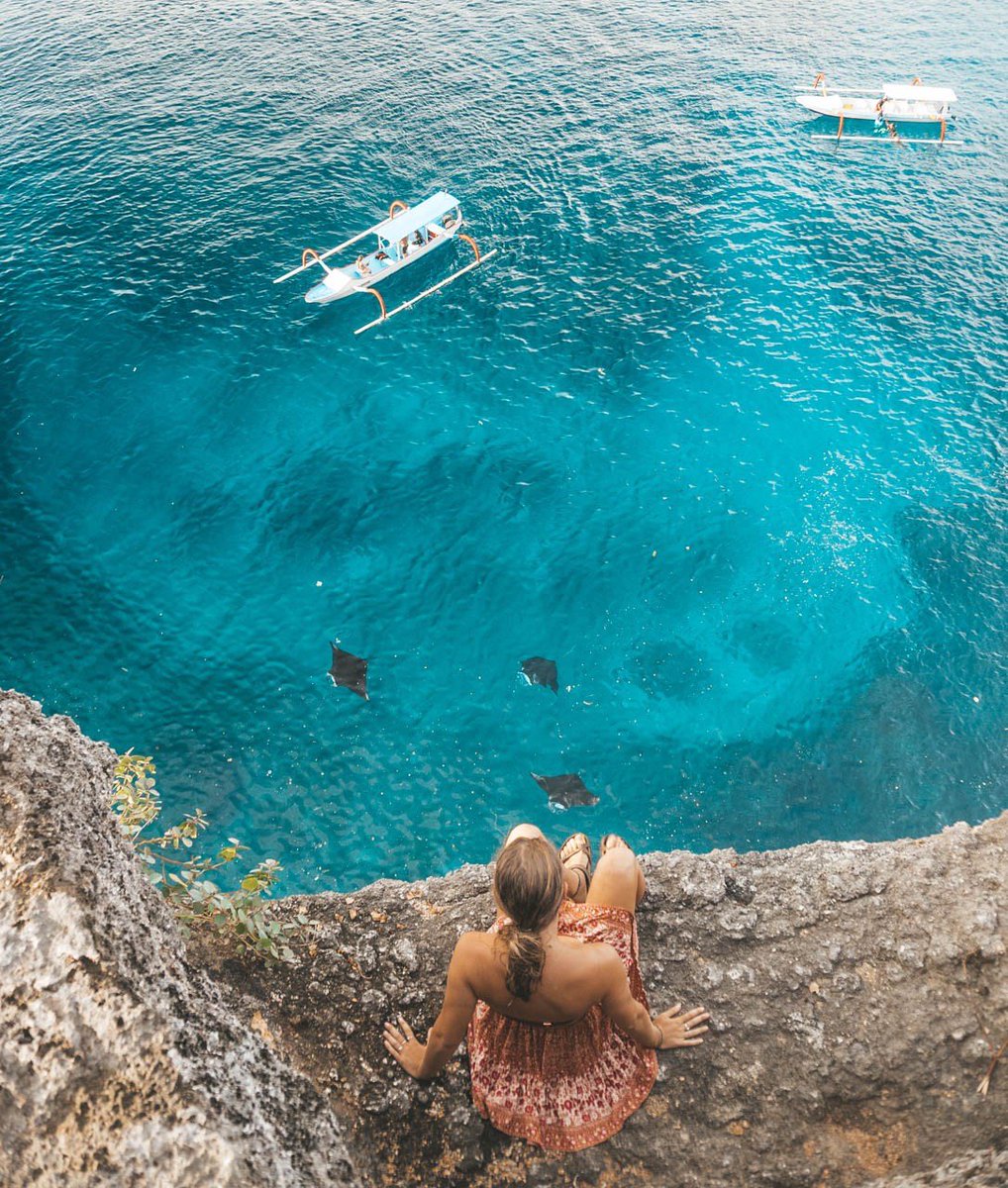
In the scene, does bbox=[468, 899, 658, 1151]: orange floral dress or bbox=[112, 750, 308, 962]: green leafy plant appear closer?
bbox=[468, 899, 658, 1151]: orange floral dress

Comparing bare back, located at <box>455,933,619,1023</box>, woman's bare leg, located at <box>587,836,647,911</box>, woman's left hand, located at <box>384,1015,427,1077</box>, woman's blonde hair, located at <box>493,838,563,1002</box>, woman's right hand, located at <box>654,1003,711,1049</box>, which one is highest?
woman's blonde hair, located at <box>493,838,563,1002</box>

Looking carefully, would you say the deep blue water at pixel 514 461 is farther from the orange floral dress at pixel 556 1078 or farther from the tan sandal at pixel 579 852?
the orange floral dress at pixel 556 1078

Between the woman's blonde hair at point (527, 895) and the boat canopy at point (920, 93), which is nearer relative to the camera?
the woman's blonde hair at point (527, 895)

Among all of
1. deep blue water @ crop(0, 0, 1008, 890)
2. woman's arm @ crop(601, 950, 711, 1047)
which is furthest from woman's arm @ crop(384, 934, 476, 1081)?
deep blue water @ crop(0, 0, 1008, 890)

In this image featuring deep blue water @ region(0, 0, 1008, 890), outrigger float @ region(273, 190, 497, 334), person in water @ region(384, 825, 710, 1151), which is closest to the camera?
person in water @ region(384, 825, 710, 1151)

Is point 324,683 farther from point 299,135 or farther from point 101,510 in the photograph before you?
point 299,135

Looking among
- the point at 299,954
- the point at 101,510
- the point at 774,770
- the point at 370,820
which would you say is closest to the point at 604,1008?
the point at 299,954

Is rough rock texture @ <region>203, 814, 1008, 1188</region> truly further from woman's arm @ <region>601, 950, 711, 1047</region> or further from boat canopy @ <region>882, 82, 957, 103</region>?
boat canopy @ <region>882, 82, 957, 103</region>

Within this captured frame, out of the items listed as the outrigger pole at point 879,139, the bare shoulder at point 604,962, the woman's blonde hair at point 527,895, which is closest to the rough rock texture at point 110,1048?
the woman's blonde hair at point 527,895
